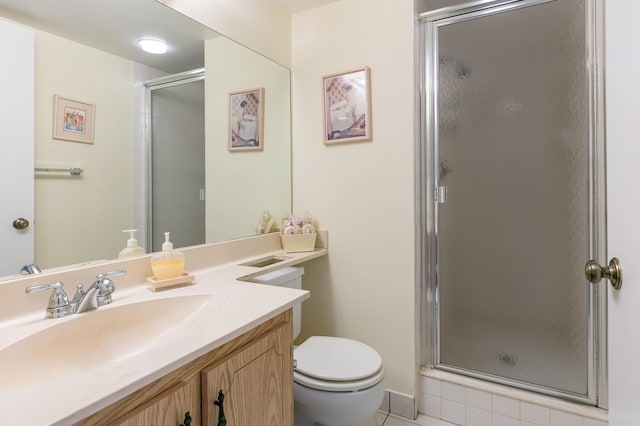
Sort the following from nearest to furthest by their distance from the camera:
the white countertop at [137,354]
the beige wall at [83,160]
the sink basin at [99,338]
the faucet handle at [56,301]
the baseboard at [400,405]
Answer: the white countertop at [137,354] < the sink basin at [99,338] < the faucet handle at [56,301] < the beige wall at [83,160] < the baseboard at [400,405]

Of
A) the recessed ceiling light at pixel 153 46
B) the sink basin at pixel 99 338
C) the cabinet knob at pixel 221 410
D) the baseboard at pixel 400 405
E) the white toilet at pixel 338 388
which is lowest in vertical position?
the baseboard at pixel 400 405

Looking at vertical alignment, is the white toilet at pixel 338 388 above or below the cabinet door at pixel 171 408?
below

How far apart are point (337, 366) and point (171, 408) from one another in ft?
2.67

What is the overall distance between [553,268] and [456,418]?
2.88ft

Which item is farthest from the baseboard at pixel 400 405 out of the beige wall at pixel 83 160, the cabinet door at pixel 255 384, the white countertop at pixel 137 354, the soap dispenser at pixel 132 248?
the beige wall at pixel 83 160

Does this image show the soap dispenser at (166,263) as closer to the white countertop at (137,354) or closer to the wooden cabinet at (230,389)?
the white countertop at (137,354)

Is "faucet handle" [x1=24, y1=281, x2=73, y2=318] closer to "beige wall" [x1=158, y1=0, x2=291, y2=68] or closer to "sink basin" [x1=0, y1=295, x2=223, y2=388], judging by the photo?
"sink basin" [x1=0, y1=295, x2=223, y2=388]

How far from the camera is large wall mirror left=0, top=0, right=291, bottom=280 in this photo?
0.99 metres

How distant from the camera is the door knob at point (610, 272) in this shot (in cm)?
76

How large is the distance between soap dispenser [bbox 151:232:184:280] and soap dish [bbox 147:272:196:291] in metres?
0.02

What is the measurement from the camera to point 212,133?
1602mm

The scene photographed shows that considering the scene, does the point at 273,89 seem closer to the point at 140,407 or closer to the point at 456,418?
the point at 140,407

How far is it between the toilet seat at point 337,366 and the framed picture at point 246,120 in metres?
1.07

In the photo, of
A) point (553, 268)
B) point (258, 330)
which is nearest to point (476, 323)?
point (553, 268)
